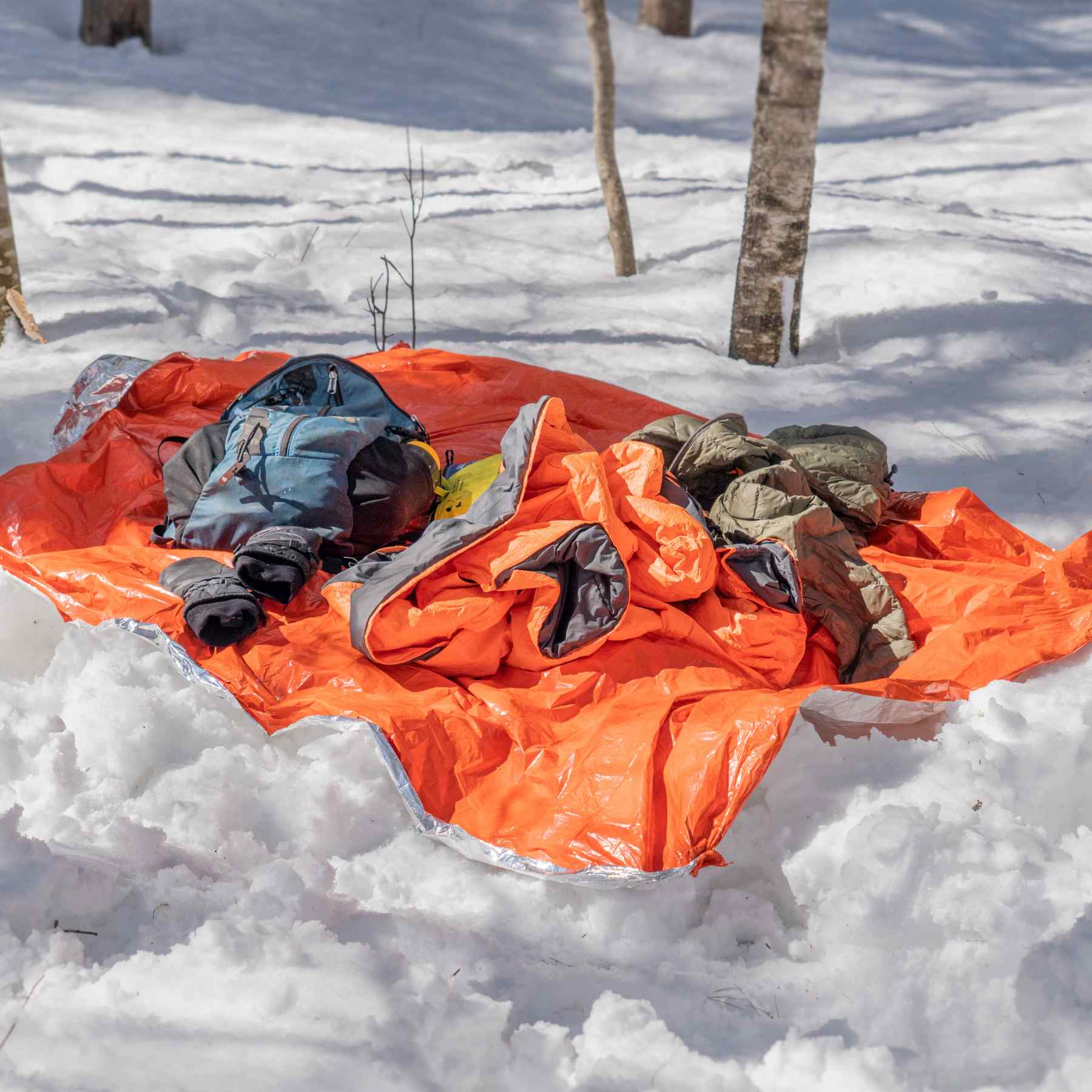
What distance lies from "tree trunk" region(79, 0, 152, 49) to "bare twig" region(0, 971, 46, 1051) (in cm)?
977

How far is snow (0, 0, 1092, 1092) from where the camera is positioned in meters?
1.53

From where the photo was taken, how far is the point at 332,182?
22.6ft

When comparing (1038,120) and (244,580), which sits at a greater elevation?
(1038,120)

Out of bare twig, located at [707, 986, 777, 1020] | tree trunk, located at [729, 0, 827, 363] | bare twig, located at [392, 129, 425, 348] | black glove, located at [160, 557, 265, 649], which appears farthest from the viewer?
bare twig, located at [392, 129, 425, 348]

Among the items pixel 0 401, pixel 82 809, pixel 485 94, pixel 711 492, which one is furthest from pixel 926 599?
pixel 485 94

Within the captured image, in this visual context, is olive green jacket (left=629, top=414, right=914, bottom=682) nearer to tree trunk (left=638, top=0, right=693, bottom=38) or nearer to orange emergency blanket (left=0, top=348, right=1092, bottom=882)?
orange emergency blanket (left=0, top=348, right=1092, bottom=882)

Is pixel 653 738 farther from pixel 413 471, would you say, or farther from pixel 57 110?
pixel 57 110

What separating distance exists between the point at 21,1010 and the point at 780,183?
11.8 feet

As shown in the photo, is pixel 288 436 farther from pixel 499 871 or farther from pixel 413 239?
pixel 413 239

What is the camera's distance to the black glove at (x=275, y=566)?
243cm

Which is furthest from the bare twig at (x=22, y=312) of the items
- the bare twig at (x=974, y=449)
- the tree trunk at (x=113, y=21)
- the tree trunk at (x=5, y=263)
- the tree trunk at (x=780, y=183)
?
the tree trunk at (x=113, y=21)

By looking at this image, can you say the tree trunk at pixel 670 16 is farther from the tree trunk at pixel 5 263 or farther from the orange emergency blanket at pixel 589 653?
the orange emergency blanket at pixel 589 653

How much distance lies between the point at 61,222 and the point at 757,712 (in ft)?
17.6

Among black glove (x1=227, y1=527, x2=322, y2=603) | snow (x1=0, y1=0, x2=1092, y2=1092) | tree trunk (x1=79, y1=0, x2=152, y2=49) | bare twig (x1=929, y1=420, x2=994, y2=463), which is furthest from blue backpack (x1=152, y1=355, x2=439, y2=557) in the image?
tree trunk (x1=79, y1=0, x2=152, y2=49)
